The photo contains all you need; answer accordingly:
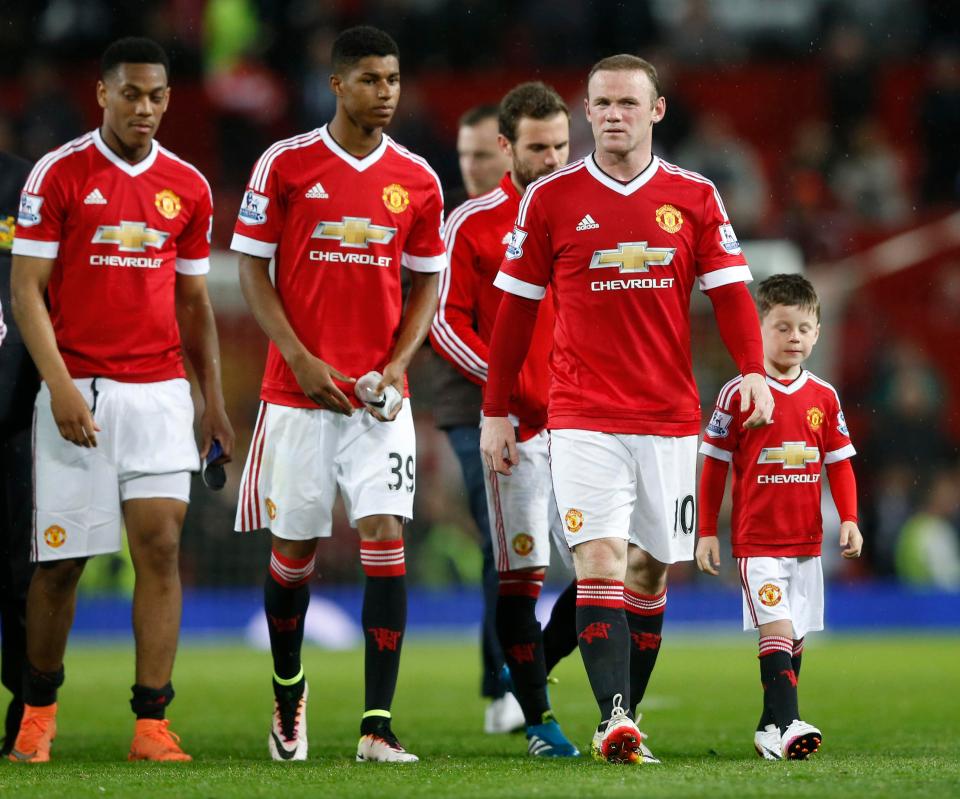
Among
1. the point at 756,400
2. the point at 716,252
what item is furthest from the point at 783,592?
the point at 716,252

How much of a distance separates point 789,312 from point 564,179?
1.16 metres

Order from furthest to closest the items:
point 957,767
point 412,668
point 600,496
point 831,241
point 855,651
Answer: point 831,241, point 855,651, point 412,668, point 600,496, point 957,767

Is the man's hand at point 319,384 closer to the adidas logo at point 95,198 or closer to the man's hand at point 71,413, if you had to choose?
the man's hand at point 71,413

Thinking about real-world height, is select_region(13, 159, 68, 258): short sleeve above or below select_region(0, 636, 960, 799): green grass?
above

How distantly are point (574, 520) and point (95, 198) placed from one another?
227cm

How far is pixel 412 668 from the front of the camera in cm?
1223

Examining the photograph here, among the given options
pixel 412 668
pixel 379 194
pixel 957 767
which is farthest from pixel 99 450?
pixel 412 668

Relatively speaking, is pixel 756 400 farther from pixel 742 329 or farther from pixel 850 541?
pixel 850 541

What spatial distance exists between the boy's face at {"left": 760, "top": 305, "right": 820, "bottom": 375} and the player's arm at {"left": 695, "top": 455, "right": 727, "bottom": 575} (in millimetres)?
471

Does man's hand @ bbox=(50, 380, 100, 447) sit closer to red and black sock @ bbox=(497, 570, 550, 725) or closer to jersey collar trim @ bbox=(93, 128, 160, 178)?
jersey collar trim @ bbox=(93, 128, 160, 178)

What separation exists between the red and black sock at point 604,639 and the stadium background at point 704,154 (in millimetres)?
9683

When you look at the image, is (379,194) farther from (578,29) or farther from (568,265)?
(578,29)

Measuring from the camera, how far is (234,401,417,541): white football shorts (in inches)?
253

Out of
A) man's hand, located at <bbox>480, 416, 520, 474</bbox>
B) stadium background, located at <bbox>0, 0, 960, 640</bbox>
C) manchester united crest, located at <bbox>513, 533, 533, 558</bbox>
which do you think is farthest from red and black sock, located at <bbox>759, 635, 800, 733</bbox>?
stadium background, located at <bbox>0, 0, 960, 640</bbox>
